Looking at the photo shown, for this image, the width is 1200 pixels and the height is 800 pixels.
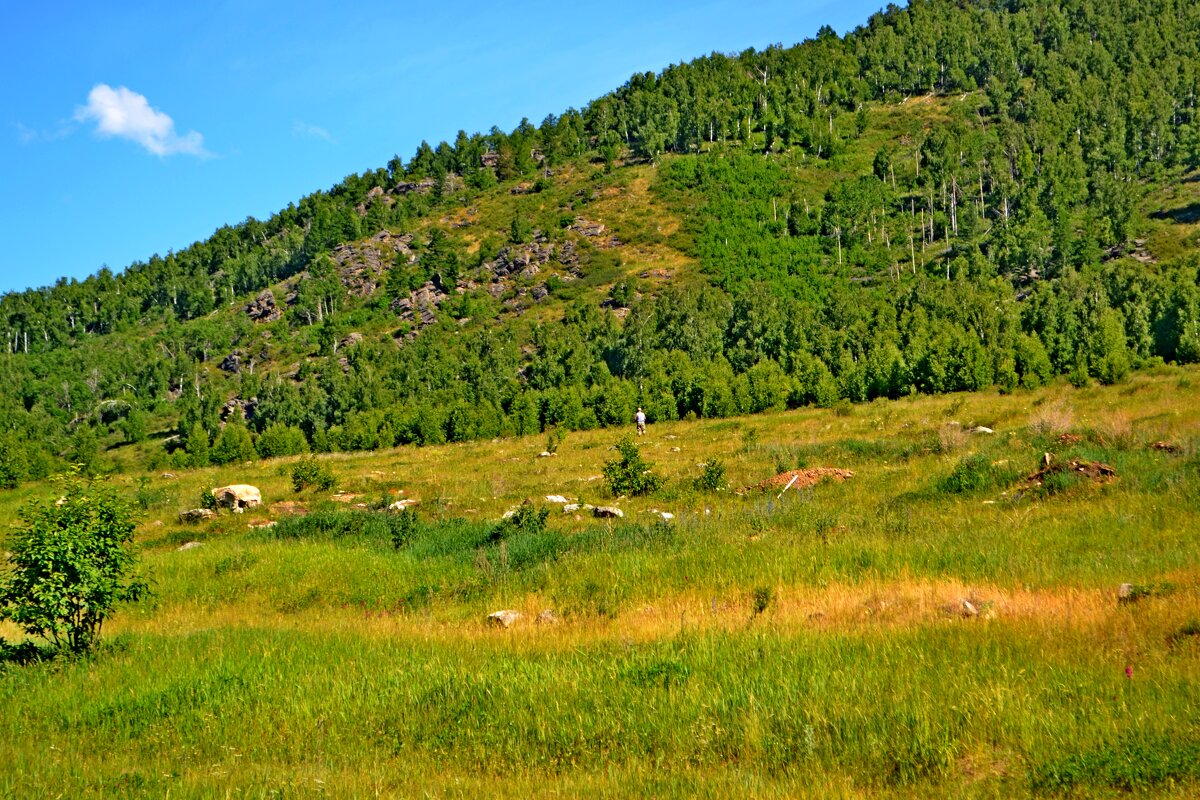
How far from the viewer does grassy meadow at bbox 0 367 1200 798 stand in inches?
226

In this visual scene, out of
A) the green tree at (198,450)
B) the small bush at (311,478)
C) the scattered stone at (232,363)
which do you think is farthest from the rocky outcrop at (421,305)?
the small bush at (311,478)

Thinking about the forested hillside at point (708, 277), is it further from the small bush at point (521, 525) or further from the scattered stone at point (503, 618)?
the scattered stone at point (503, 618)

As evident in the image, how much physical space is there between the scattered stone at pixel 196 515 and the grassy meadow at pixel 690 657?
654cm

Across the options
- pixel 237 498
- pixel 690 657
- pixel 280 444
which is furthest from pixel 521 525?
pixel 280 444

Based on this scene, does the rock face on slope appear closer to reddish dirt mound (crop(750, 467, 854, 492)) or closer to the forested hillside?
the forested hillside

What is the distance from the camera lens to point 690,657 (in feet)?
26.3

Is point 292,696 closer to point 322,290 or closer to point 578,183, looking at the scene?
point 322,290

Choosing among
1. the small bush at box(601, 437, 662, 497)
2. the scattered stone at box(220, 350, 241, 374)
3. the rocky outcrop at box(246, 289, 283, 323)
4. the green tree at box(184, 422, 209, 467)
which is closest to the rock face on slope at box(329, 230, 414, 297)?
the rocky outcrop at box(246, 289, 283, 323)

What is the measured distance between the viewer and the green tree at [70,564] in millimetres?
9461

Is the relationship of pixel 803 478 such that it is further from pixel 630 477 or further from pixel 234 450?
pixel 234 450

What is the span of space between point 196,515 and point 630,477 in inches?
536

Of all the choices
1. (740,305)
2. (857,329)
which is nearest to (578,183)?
(740,305)

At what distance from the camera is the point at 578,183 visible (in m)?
166

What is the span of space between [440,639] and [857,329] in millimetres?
71320
